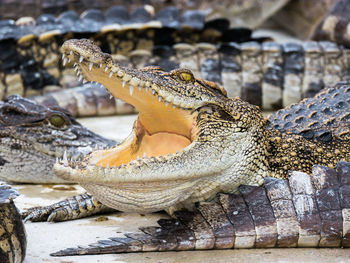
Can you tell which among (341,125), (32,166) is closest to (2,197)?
(32,166)

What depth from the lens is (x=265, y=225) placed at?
9.24 feet

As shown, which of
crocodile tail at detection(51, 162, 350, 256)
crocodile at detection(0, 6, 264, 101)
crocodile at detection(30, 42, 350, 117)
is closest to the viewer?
crocodile tail at detection(51, 162, 350, 256)

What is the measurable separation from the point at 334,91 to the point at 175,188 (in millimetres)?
1509

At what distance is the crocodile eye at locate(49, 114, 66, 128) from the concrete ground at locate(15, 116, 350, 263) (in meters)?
0.54

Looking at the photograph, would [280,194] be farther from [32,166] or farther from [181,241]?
[32,166]

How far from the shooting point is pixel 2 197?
243 centimetres

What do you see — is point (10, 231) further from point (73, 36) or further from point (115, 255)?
point (73, 36)

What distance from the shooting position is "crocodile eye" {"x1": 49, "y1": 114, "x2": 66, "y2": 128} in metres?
4.11

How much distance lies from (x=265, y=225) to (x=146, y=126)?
0.82 m

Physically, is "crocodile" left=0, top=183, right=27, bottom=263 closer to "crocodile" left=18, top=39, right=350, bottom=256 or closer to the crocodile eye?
"crocodile" left=18, top=39, right=350, bottom=256

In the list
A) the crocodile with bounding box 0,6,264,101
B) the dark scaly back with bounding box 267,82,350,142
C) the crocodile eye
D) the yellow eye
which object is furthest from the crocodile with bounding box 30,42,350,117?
the yellow eye

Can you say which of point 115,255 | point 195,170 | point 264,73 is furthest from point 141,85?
point 264,73

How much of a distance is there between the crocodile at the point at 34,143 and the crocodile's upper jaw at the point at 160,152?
1.04 m

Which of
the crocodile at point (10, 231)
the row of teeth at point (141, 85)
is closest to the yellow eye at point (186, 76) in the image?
the row of teeth at point (141, 85)
